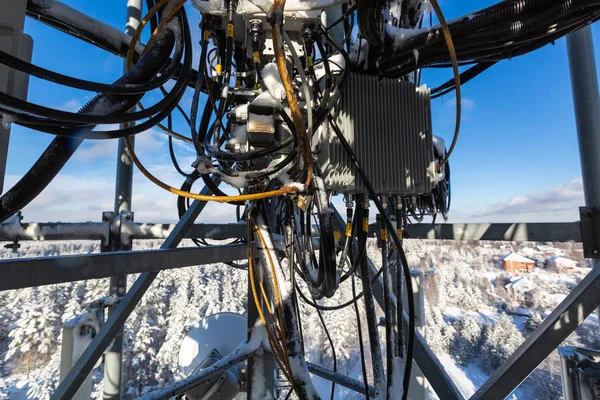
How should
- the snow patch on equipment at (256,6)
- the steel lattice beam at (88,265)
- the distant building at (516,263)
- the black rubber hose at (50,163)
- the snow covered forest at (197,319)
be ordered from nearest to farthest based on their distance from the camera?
the steel lattice beam at (88,265), the black rubber hose at (50,163), the snow patch on equipment at (256,6), the snow covered forest at (197,319), the distant building at (516,263)

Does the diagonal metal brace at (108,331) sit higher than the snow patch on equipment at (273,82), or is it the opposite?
the snow patch on equipment at (273,82)

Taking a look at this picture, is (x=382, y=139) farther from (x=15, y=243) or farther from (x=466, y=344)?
(x=466, y=344)

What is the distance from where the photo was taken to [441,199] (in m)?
1.52

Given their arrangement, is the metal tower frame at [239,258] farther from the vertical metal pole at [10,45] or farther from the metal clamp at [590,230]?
the vertical metal pole at [10,45]

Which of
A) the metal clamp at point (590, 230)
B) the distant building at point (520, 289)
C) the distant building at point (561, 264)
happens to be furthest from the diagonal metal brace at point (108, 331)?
the distant building at point (520, 289)

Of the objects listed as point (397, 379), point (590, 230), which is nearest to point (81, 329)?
point (397, 379)

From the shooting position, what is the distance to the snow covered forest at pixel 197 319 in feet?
33.7

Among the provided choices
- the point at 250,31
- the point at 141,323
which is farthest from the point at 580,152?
the point at 141,323

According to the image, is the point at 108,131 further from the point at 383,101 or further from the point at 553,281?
the point at 553,281

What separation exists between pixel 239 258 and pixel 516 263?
19718 mm

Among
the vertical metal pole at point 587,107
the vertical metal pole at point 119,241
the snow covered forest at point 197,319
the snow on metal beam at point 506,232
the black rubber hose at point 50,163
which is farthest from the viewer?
the snow covered forest at point 197,319

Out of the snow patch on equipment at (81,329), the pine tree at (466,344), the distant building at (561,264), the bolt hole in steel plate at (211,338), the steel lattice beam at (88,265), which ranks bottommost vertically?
the pine tree at (466,344)

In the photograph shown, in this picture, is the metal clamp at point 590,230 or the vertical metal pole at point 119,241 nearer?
the metal clamp at point 590,230

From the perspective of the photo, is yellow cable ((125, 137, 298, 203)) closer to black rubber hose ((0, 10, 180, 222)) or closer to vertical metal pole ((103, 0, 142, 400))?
black rubber hose ((0, 10, 180, 222))
